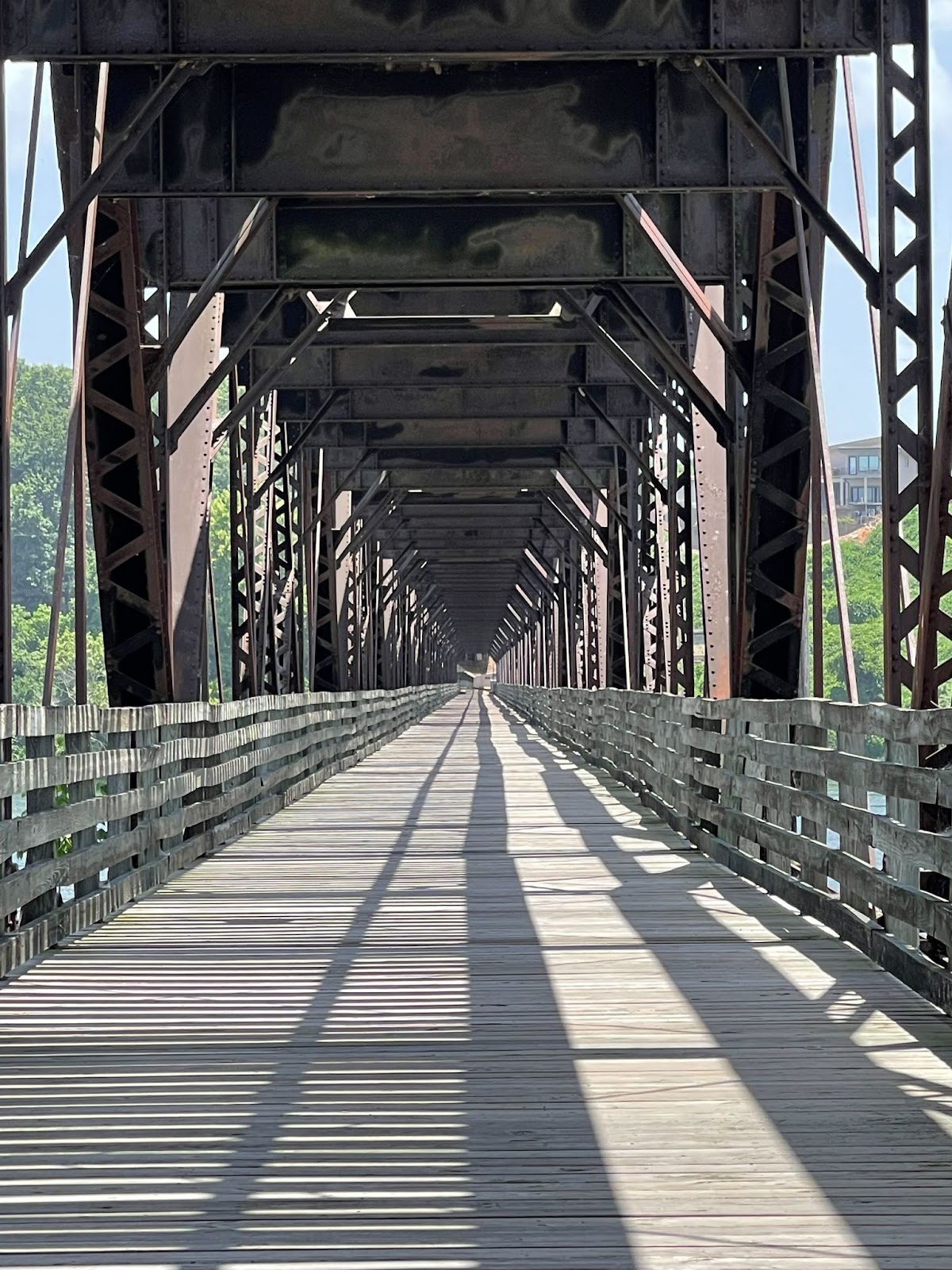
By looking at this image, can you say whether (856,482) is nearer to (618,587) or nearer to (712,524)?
(618,587)

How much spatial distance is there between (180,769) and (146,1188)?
7.84 m

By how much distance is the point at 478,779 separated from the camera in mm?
23641

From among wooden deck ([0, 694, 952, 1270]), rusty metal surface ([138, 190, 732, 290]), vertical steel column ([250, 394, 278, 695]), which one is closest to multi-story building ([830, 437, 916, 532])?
vertical steel column ([250, 394, 278, 695])

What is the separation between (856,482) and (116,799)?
177m

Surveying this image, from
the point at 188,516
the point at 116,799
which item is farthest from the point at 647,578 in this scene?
the point at 116,799

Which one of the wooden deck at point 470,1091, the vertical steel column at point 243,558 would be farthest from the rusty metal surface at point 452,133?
the vertical steel column at point 243,558

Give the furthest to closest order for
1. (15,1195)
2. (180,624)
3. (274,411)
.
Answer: (274,411)
(180,624)
(15,1195)

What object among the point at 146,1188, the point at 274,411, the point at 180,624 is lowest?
the point at 146,1188

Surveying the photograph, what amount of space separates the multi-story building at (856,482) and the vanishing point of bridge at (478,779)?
14359 centimetres

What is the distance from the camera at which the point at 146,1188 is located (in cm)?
456

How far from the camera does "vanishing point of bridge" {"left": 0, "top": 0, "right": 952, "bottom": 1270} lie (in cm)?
472

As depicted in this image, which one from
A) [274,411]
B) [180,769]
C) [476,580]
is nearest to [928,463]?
[180,769]

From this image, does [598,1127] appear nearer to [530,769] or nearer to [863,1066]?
[863,1066]

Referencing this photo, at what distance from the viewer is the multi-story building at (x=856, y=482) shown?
16788 cm
